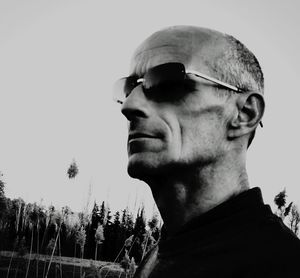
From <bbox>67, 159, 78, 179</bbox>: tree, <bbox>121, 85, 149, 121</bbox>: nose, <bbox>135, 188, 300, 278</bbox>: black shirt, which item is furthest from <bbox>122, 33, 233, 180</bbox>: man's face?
<bbox>67, 159, 78, 179</bbox>: tree

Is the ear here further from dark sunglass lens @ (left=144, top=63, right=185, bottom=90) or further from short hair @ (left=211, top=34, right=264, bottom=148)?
dark sunglass lens @ (left=144, top=63, right=185, bottom=90)

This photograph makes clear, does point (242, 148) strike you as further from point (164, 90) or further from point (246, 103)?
point (164, 90)

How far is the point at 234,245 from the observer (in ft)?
4.26

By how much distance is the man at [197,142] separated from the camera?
4.58 ft

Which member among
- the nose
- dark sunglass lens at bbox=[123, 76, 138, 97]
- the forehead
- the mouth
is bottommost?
the mouth

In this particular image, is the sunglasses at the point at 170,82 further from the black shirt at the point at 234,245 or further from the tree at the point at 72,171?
the tree at the point at 72,171

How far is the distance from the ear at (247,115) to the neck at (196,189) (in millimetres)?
148

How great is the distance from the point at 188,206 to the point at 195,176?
4.7 inches

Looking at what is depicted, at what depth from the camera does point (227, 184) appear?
151 centimetres

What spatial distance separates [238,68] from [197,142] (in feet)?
1.29

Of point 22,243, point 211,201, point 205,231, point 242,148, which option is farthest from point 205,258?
point 22,243

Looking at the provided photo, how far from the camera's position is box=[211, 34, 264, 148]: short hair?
1629mm

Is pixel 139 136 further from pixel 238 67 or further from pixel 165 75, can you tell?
pixel 238 67

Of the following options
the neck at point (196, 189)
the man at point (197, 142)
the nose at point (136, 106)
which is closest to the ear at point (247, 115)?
the man at point (197, 142)
